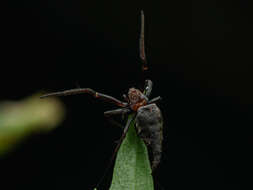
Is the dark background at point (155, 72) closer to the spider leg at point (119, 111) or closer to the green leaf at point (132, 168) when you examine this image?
the spider leg at point (119, 111)

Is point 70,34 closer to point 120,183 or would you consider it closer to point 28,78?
point 28,78

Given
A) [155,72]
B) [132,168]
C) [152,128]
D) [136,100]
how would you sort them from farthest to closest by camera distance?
[155,72] < [136,100] < [152,128] < [132,168]

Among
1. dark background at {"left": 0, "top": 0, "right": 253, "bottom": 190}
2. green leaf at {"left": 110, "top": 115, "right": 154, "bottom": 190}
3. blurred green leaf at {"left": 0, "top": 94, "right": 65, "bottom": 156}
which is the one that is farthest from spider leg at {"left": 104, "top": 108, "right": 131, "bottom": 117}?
dark background at {"left": 0, "top": 0, "right": 253, "bottom": 190}

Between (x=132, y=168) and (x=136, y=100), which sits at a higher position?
(x=136, y=100)

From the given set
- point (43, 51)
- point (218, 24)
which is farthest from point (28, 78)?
point (218, 24)

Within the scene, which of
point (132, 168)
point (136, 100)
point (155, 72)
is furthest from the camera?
point (155, 72)

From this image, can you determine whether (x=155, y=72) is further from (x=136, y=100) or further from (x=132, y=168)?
(x=132, y=168)

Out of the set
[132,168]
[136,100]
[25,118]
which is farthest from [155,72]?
[132,168]
